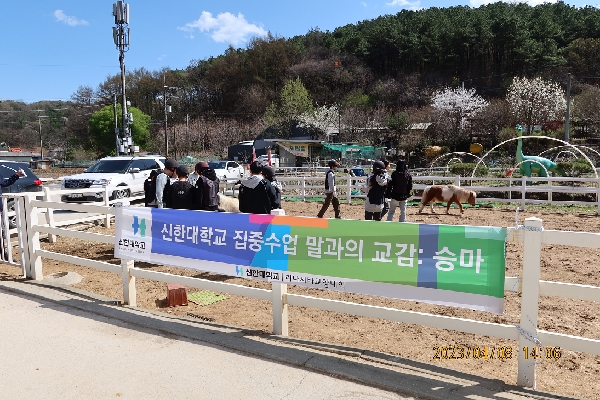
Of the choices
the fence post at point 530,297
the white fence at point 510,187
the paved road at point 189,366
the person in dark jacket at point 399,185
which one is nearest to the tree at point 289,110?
the white fence at point 510,187

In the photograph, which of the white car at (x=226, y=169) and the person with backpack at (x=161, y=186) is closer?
the person with backpack at (x=161, y=186)

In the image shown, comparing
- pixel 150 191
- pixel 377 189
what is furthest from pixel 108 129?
pixel 377 189

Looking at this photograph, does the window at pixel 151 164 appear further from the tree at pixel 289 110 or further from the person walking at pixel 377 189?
the tree at pixel 289 110

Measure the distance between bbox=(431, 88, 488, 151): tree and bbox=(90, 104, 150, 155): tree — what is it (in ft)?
131

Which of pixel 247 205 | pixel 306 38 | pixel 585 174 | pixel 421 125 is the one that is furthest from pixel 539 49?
pixel 247 205

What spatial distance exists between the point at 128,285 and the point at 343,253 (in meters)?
2.90

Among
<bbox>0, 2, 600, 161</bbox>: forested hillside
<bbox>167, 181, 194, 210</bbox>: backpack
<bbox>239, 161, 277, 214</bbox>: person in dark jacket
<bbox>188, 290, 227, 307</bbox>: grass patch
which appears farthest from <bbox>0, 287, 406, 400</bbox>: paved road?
<bbox>0, 2, 600, 161</bbox>: forested hillside

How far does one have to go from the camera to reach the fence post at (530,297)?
139 inches

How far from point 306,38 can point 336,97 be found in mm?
26685

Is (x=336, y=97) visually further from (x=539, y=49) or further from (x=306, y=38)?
(x=539, y=49)

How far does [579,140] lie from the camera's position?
48219 millimetres

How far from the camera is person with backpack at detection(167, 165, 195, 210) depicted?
23.5 ft

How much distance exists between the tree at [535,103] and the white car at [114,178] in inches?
1740

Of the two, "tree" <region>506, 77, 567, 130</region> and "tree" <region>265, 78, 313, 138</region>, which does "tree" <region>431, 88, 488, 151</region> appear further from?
"tree" <region>265, 78, 313, 138</region>
